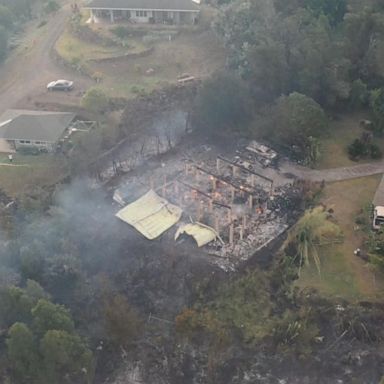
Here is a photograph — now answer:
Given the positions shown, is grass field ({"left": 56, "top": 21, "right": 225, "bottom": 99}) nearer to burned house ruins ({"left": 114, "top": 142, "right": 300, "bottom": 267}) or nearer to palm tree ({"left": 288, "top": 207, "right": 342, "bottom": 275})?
burned house ruins ({"left": 114, "top": 142, "right": 300, "bottom": 267})

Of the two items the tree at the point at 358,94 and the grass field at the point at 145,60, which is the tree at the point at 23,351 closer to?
the grass field at the point at 145,60

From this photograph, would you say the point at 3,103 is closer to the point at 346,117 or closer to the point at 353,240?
the point at 346,117

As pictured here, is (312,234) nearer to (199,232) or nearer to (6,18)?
(199,232)

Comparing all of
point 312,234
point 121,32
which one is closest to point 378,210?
point 312,234

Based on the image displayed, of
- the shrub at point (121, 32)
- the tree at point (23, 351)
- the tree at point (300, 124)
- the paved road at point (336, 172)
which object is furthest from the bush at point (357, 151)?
the shrub at point (121, 32)

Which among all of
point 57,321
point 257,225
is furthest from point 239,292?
point 57,321
